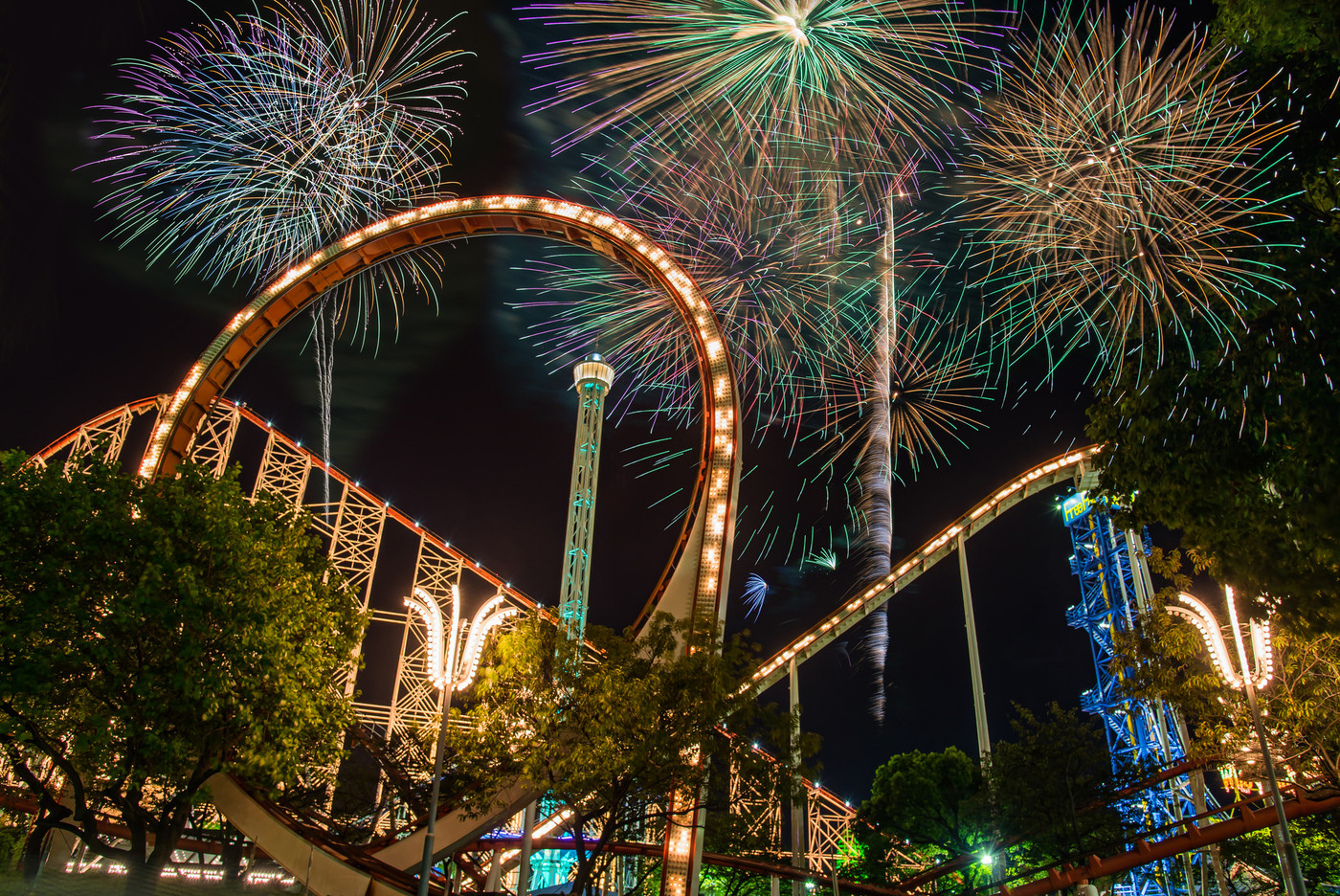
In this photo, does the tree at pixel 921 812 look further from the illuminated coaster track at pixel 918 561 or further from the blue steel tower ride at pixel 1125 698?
the illuminated coaster track at pixel 918 561

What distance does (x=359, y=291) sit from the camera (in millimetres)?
24484

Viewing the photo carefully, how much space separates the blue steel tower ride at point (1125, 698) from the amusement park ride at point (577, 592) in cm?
9

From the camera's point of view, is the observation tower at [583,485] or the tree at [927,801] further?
the tree at [927,801]

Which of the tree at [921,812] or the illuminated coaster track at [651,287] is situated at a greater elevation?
the illuminated coaster track at [651,287]

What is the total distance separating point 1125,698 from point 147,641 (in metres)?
25.9

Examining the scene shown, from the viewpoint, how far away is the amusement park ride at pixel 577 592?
15227 millimetres

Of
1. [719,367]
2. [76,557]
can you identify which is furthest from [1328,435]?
[76,557]

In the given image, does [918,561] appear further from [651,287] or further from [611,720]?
[611,720]

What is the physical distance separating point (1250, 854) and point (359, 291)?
1242 inches

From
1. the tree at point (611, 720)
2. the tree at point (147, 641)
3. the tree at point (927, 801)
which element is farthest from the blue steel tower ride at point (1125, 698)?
the tree at point (147, 641)

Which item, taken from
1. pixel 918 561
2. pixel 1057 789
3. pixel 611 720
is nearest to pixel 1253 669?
pixel 1057 789

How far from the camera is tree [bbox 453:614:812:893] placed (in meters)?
14.8

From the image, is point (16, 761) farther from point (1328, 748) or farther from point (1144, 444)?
point (1328, 748)

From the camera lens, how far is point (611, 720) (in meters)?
14.8
